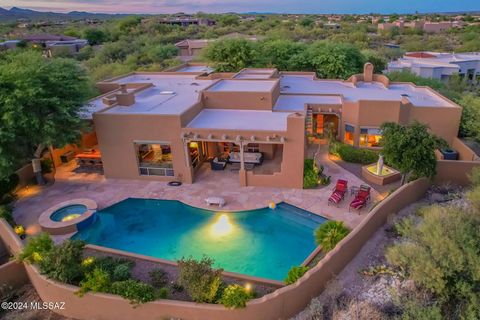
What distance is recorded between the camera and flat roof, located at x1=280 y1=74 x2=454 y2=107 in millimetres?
25375

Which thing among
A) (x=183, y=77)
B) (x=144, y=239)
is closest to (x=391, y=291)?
(x=144, y=239)

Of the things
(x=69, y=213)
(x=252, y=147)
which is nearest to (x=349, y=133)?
(x=252, y=147)

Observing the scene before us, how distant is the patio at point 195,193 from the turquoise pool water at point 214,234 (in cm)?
61

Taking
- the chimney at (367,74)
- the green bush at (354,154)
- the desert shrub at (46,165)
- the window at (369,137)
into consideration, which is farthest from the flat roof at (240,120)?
the chimney at (367,74)

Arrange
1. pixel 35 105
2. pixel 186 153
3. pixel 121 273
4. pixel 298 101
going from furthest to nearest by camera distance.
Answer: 1. pixel 298 101
2. pixel 186 153
3. pixel 35 105
4. pixel 121 273

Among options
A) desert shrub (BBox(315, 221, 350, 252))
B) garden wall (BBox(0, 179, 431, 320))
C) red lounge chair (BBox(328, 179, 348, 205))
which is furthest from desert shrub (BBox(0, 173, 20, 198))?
red lounge chair (BBox(328, 179, 348, 205))

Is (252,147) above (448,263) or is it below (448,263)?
below

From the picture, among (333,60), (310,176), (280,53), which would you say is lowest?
(310,176)

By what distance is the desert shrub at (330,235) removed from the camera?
13.9m

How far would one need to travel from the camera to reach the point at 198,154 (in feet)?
74.5

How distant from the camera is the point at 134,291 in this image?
447 inches

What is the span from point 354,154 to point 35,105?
1870 cm

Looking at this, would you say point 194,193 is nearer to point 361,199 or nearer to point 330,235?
point 330,235

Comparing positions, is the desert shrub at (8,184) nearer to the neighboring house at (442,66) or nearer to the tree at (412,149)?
the tree at (412,149)
